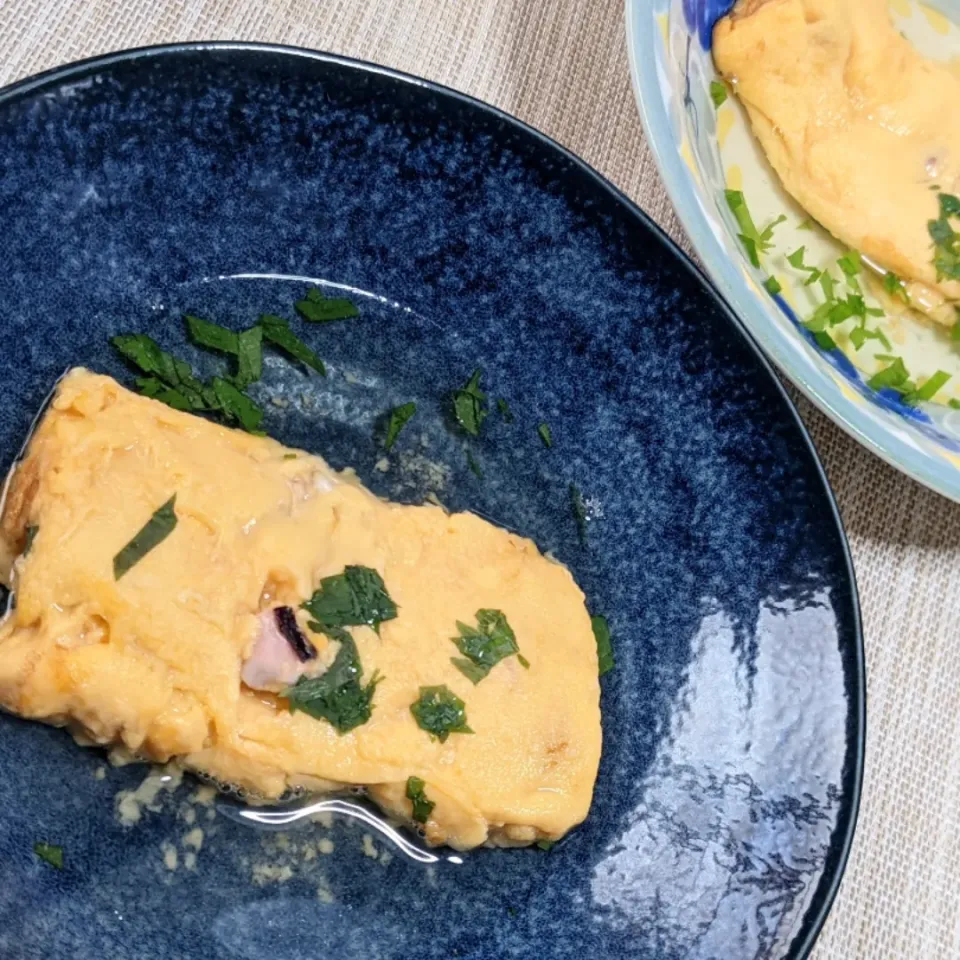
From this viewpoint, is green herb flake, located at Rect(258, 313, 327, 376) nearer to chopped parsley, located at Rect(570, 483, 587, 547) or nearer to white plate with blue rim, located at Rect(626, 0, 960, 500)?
chopped parsley, located at Rect(570, 483, 587, 547)

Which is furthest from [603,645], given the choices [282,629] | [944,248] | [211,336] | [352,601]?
[944,248]

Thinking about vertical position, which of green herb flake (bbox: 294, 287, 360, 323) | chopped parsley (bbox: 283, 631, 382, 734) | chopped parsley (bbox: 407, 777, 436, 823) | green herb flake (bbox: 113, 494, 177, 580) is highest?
green herb flake (bbox: 294, 287, 360, 323)

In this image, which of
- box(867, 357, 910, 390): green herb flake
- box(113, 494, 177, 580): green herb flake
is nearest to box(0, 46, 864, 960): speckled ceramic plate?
box(113, 494, 177, 580): green herb flake

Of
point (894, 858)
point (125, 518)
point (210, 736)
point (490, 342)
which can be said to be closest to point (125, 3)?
point (490, 342)

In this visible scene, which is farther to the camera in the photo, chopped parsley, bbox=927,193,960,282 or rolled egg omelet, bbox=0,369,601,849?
chopped parsley, bbox=927,193,960,282

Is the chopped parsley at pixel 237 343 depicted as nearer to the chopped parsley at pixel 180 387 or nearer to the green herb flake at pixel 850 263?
the chopped parsley at pixel 180 387

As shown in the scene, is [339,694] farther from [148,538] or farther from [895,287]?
[895,287]

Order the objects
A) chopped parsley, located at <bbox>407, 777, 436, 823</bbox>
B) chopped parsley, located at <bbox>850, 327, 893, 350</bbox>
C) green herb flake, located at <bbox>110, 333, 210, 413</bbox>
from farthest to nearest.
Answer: chopped parsley, located at <bbox>850, 327, 893, 350</bbox> < green herb flake, located at <bbox>110, 333, 210, 413</bbox> < chopped parsley, located at <bbox>407, 777, 436, 823</bbox>
